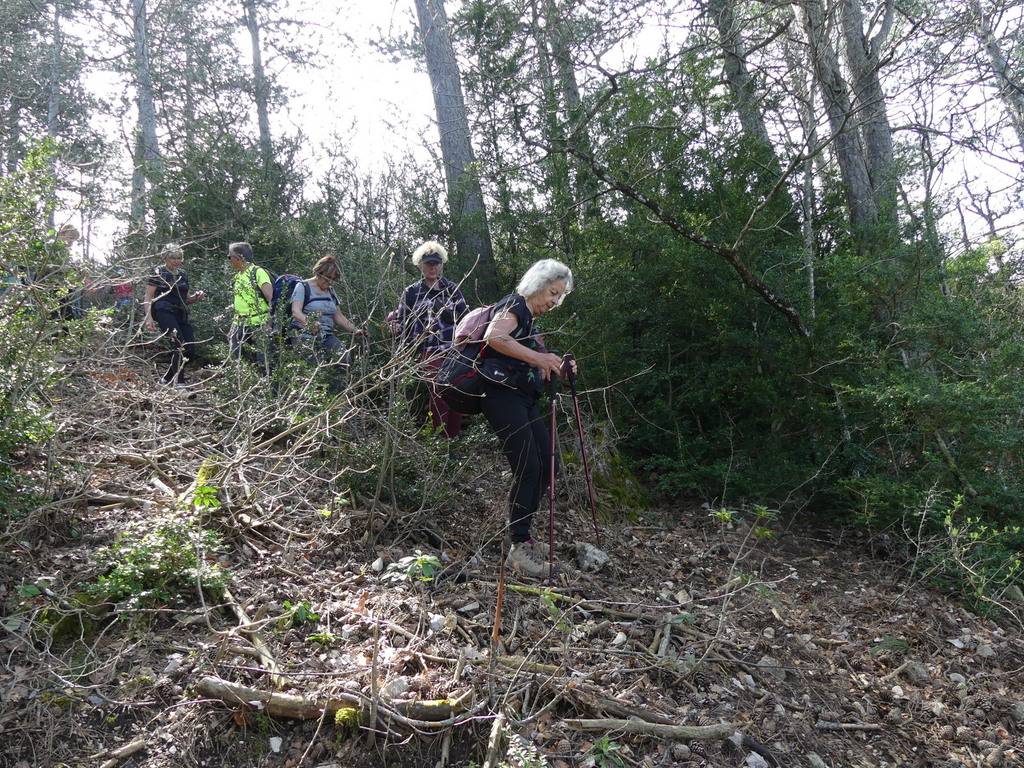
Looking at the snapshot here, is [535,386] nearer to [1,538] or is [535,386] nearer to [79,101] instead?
[1,538]

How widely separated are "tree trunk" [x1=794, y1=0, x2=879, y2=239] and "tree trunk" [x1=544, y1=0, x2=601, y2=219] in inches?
79.0

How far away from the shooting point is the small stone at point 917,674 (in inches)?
176

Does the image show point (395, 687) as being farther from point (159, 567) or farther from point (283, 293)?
point (283, 293)

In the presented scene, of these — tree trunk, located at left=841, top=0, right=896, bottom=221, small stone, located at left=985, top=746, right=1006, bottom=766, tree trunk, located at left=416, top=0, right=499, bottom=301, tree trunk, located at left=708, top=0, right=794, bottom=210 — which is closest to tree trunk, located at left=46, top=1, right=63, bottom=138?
tree trunk, located at left=416, top=0, right=499, bottom=301

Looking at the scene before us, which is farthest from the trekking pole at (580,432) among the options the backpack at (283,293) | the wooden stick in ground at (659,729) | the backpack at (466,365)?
the backpack at (283,293)

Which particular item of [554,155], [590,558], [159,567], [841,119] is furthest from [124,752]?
[841,119]

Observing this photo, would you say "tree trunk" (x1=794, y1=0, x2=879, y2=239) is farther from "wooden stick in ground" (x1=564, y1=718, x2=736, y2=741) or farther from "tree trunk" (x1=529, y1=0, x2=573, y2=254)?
"wooden stick in ground" (x1=564, y1=718, x2=736, y2=741)

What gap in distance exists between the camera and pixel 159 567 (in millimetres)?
3672

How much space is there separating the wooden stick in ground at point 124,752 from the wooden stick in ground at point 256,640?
0.54 metres

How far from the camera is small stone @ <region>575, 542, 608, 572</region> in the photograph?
500 cm

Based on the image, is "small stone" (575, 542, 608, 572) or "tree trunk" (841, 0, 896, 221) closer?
"small stone" (575, 542, 608, 572)

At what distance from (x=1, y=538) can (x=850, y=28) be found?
810cm

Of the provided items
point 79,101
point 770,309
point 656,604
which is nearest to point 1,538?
point 656,604

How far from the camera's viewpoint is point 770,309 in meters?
6.75
